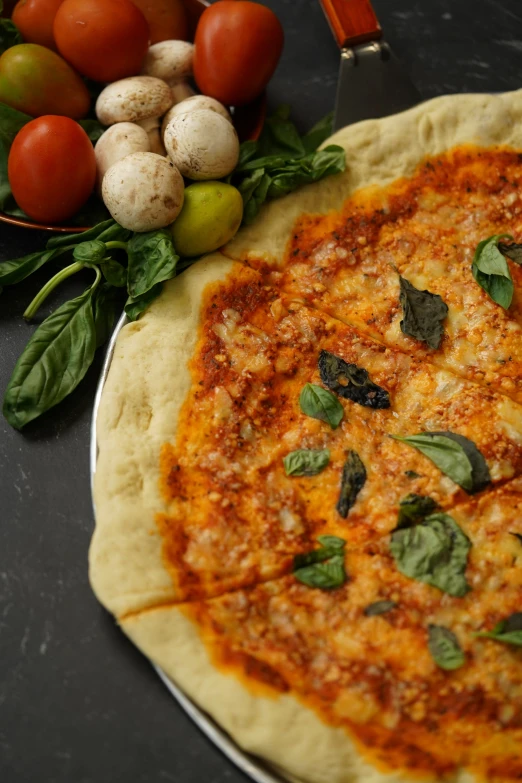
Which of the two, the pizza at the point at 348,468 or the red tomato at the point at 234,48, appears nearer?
the pizza at the point at 348,468

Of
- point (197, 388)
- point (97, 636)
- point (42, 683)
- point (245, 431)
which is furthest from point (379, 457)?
point (42, 683)

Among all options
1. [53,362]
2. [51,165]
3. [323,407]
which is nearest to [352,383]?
[323,407]

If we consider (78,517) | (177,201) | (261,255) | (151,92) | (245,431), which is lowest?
(78,517)

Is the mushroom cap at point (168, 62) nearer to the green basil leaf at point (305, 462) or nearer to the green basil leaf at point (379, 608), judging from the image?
the green basil leaf at point (305, 462)

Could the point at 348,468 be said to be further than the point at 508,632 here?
Yes

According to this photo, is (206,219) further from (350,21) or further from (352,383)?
(350,21)

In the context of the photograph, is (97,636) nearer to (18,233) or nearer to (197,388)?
(197,388)

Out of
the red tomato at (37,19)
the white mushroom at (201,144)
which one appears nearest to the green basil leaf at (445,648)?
the white mushroom at (201,144)
